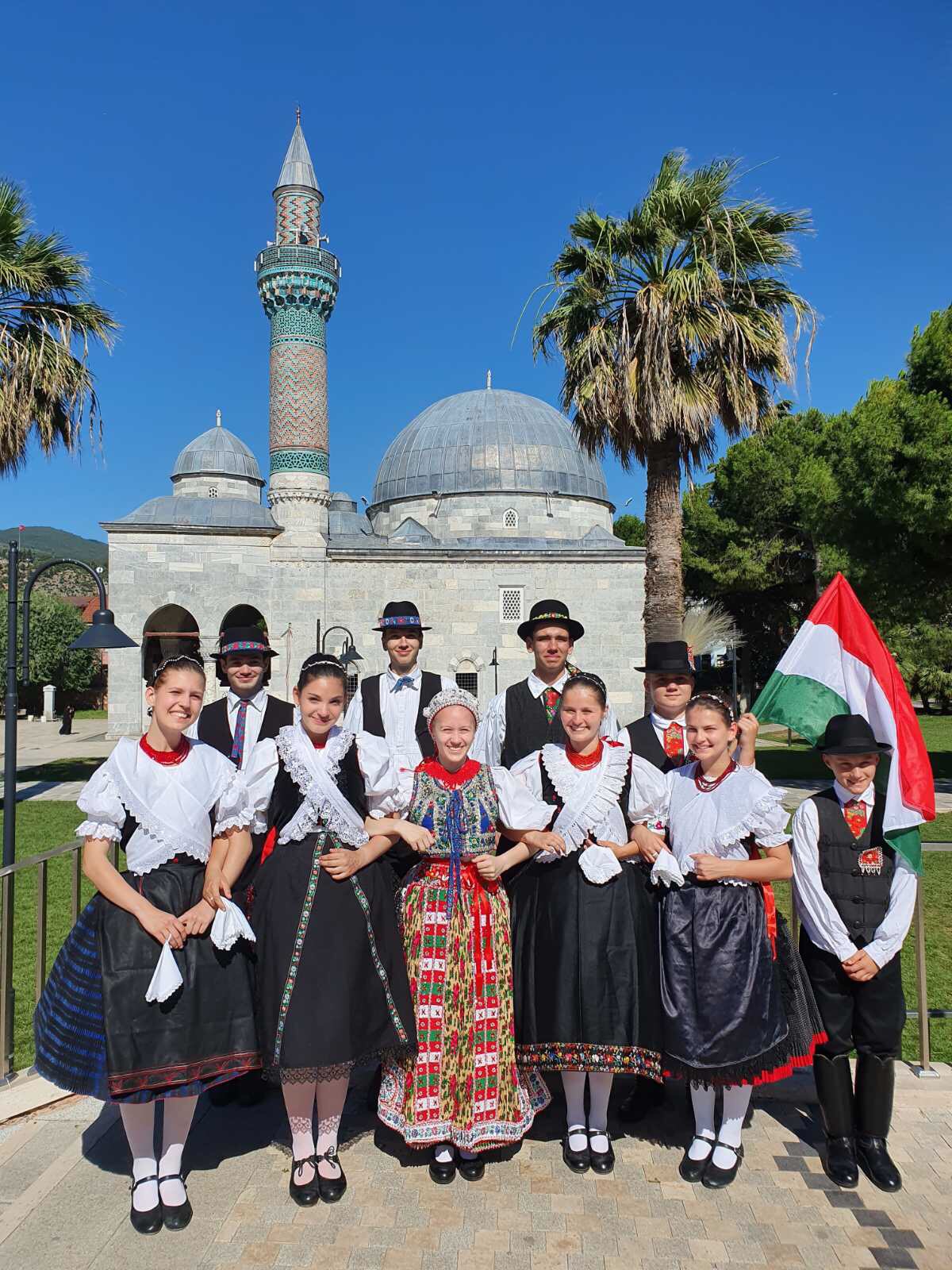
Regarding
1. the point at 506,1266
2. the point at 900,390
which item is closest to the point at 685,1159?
the point at 506,1266

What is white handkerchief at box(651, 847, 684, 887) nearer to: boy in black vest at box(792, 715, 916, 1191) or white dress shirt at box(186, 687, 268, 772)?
boy in black vest at box(792, 715, 916, 1191)

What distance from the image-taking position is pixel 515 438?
36.8m

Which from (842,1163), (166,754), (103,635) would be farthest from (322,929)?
(103,635)

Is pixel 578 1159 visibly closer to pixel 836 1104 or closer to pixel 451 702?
pixel 836 1104

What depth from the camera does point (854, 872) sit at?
A: 3525 mm

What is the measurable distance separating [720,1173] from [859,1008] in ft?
2.78

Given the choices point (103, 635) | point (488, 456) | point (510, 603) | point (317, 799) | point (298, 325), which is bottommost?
point (317, 799)

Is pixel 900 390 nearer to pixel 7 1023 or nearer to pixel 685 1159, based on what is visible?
pixel 685 1159

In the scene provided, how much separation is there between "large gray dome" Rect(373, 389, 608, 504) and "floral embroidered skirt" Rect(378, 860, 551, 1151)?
3271 cm

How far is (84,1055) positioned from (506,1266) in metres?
1.65

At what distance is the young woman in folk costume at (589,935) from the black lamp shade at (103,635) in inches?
200

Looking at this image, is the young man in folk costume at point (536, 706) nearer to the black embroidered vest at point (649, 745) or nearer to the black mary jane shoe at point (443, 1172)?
the black embroidered vest at point (649, 745)

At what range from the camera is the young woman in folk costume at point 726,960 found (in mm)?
3400

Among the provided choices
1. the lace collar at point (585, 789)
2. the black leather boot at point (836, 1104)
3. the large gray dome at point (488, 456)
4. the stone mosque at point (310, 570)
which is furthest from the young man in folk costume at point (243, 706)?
the large gray dome at point (488, 456)
